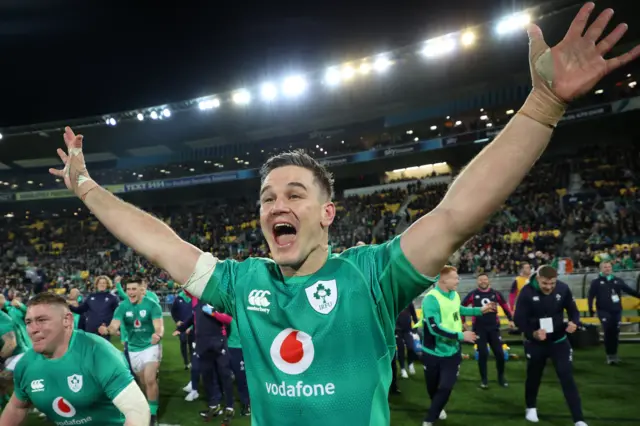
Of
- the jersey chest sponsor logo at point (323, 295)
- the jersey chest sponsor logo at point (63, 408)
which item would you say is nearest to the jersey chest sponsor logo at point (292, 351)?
the jersey chest sponsor logo at point (323, 295)

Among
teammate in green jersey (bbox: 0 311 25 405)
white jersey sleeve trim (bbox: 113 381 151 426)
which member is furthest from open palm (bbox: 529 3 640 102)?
teammate in green jersey (bbox: 0 311 25 405)

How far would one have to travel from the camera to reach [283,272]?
2.05 meters

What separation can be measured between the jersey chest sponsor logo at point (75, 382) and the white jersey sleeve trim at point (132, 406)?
37 centimetres

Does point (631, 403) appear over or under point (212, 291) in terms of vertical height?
under

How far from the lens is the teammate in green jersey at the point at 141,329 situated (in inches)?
333

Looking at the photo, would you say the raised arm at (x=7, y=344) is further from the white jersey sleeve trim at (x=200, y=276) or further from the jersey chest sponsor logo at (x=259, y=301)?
the jersey chest sponsor logo at (x=259, y=301)

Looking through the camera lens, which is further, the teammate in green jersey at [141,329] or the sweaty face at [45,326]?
the teammate in green jersey at [141,329]

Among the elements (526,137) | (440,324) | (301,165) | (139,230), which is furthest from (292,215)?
(440,324)

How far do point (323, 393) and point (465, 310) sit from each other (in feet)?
24.4

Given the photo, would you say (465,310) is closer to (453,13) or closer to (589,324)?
(589,324)

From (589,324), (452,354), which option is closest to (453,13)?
(589,324)

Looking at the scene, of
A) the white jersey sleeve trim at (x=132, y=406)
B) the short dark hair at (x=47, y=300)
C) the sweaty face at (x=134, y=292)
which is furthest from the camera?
the sweaty face at (x=134, y=292)

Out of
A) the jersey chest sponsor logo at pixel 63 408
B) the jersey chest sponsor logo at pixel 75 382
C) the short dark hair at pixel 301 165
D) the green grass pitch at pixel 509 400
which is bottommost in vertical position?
the green grass pitch at pixel 509 400

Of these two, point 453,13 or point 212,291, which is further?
point 453,13
